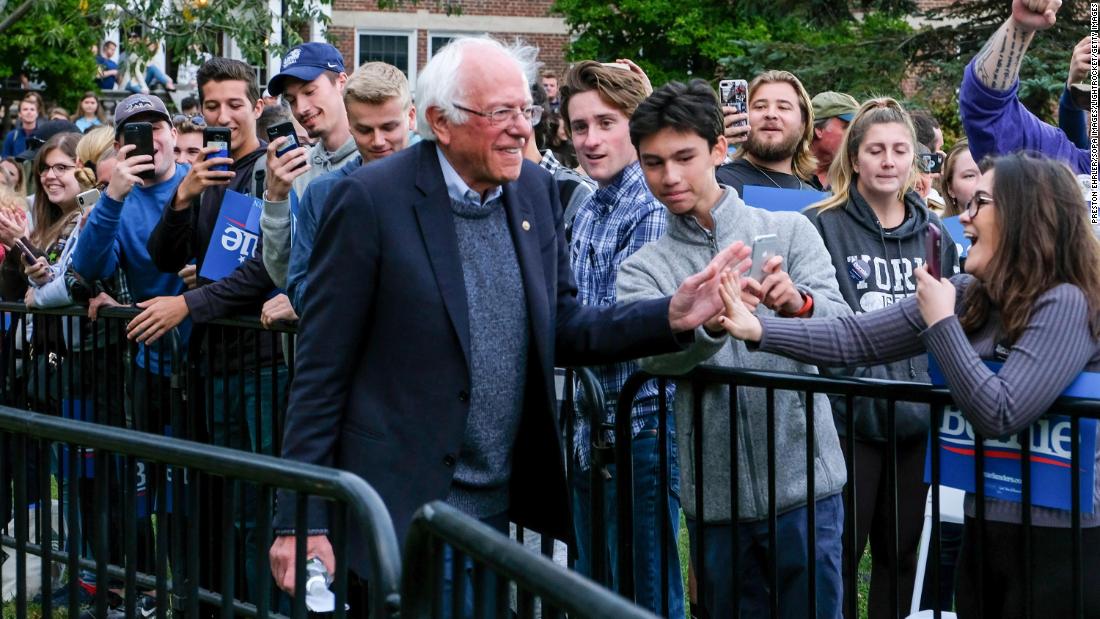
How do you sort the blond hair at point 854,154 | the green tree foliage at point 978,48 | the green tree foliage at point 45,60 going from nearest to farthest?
the blond hair at point 854,154, the green tree foliage at point 978,48, the green tree foliage at point 45,60

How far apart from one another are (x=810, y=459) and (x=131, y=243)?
3.48 m

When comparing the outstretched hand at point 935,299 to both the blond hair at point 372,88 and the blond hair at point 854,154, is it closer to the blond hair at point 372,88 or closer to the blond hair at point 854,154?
the blond hair at point 854,154

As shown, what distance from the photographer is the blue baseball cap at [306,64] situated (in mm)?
5773

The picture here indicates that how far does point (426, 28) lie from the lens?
32.4 m

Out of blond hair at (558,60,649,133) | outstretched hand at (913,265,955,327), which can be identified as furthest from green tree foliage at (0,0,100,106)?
outstretched hand at (913,265,955,327)

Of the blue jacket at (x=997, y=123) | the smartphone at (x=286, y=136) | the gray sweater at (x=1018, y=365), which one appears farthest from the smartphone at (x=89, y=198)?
the blue jacket at (x=997, y=123)

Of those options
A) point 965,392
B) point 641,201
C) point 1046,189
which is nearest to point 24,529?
point 641,201

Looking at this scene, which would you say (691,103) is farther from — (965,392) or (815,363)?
(965,392)

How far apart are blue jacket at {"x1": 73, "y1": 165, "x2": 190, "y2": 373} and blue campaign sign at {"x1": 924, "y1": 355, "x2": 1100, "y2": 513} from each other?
3451mm

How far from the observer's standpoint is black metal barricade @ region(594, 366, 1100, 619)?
3713mm

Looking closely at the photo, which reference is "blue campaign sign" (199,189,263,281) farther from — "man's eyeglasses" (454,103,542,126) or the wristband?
the wristband

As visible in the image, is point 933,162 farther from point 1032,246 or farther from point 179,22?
point 179,22

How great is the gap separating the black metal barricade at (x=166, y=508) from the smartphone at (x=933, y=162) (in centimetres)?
413

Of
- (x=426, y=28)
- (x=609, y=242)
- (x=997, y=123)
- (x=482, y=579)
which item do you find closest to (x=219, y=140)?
(x=609, y=242)
